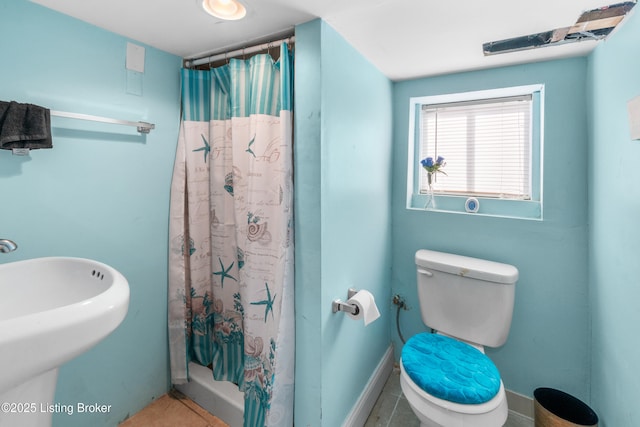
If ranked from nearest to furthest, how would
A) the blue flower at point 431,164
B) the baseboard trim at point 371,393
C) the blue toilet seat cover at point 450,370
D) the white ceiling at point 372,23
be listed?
the white ceiling at point 372,23 → the blue toilet seat cover at point 450,370 → the baseboard trim at point 371,393 → the blue flower at point 431,164

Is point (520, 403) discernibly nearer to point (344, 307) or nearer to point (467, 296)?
point (467, 296)

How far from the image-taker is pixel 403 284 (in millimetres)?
1987

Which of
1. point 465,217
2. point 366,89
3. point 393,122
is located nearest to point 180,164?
point 366,89

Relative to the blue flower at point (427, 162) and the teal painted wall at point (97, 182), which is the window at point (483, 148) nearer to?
the blue flower at point (427, 162)

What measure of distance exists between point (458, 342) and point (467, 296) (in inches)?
9.6

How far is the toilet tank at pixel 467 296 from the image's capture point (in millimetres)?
1536

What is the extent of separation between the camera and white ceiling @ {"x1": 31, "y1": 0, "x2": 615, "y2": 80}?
42.7 inches

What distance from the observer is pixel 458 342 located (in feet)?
5.01

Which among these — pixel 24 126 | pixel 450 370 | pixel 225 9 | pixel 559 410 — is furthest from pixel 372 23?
pixel 559 410

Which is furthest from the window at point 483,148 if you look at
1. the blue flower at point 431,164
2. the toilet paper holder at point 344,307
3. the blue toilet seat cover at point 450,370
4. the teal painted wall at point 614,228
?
the toilet paper holder at point 344,307

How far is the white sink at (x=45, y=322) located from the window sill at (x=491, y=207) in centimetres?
168

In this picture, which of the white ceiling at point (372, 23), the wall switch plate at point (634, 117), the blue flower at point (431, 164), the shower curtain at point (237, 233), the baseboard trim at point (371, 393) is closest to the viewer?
the wall switch plate at point (634, 117)

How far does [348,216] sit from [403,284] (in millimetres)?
834

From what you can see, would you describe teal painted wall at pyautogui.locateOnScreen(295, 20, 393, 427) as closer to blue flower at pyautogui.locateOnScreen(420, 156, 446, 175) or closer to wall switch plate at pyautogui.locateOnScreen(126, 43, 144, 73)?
blue flower at pyautogui.locateOnScreen(420, 156, 446, 175)
